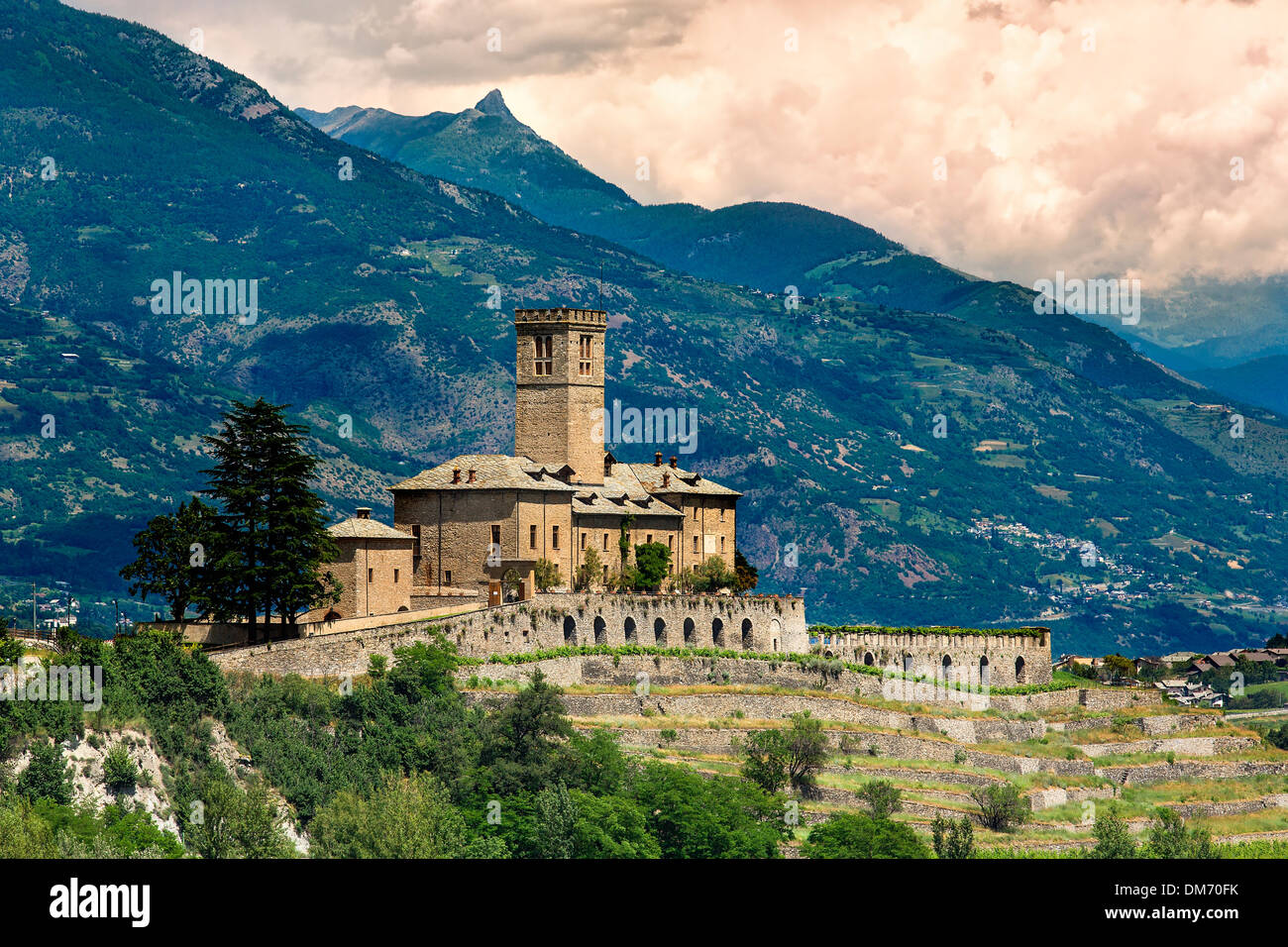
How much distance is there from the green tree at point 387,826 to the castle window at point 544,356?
41.6m

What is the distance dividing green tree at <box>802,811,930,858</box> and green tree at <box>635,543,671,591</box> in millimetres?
26403

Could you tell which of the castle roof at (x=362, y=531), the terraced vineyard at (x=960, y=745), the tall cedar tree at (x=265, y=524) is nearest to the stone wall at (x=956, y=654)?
the terraced vineyard at (x=960, y=745)

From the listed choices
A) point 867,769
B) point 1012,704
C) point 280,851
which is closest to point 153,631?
point 280,851

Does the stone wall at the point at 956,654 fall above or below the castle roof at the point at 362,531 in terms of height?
below

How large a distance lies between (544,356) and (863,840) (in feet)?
135

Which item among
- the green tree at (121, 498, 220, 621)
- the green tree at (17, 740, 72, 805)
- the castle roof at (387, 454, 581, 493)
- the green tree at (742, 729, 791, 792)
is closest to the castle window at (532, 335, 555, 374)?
the castle roof at (387, 454, 581, 493)

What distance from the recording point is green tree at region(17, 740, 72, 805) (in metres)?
59.8

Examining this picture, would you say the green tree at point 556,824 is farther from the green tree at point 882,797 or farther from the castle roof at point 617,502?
the castle roof at point 617,502

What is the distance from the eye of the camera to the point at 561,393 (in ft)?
345

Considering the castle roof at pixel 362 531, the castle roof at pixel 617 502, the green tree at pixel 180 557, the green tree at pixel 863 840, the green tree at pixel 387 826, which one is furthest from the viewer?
the castle roof at pixel 617 502

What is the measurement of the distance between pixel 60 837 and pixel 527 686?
2942cm

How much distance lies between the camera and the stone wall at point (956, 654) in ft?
340
